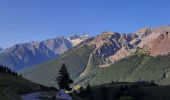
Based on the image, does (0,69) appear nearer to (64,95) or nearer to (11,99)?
(64,95)

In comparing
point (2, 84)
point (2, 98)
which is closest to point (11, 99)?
point (2, 98)

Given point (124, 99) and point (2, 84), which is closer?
point (2, 84)

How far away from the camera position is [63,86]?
133750mm

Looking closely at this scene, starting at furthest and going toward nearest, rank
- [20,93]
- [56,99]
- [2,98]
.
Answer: [20,93] → [56,99] → [2,98]

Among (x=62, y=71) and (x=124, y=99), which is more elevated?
(x=62, y=71)

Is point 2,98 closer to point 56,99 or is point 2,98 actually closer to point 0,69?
point 56,99

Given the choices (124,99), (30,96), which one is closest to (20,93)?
(30,96)

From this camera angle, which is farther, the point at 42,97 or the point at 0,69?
the point at 0,69

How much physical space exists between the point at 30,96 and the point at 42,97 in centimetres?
223

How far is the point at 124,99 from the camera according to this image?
172 metres

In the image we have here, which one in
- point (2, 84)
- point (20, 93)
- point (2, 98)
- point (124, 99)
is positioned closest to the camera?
point (2, 98)

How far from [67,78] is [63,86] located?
2.82m

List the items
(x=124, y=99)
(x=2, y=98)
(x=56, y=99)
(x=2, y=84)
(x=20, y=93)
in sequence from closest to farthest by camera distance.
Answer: (x=2, y=98)
(x=56, y=99)
(x=20, y=93)
(x=2, y=84)
(x=124, y=99)

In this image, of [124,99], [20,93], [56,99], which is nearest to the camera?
[56,99]
